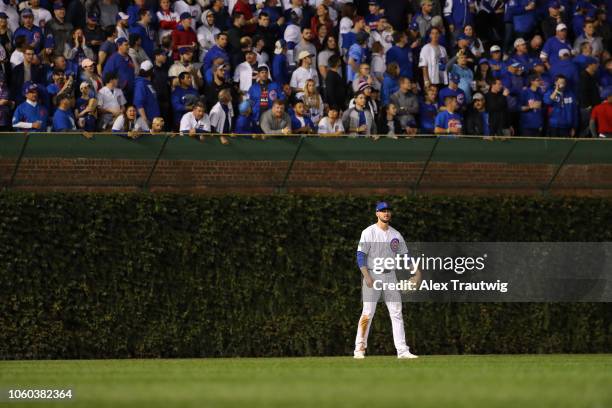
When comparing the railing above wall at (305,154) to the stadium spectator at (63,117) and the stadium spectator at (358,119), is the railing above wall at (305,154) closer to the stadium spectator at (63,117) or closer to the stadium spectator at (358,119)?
the stadium spectator at (63,117)

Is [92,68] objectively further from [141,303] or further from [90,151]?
[141,303]

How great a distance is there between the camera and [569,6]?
28.1 m

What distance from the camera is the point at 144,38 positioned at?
2336 cm

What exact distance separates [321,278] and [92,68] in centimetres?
550

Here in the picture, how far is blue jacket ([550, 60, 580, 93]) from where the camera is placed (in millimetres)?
25688

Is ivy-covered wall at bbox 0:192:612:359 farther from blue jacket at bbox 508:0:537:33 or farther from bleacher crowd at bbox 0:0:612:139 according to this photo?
blue jacket at bbox 508:0:537:33

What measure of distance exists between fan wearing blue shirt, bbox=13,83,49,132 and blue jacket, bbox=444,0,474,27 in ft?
31.7

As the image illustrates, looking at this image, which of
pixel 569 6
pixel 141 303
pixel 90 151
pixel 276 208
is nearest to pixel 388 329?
pixel 276 208

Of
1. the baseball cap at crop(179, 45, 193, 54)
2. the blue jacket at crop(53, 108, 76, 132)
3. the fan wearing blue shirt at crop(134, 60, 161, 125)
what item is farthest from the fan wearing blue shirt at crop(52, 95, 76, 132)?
the baseball cap at crop(179, 45, 193, 54)

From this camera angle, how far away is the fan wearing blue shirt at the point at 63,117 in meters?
21.1

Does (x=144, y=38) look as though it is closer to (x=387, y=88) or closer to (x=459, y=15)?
(x=387, y=88)

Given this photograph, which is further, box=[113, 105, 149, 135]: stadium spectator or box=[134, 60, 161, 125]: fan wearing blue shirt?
box=[134, 60, 161, 125]: fan wearing blue shirt

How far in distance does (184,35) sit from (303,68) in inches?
92.2

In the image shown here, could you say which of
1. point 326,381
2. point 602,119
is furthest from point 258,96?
point 326,381
